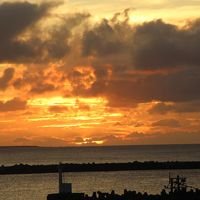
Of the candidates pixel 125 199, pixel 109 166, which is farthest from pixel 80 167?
pixel 125 199

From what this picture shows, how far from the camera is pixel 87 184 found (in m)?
92.8

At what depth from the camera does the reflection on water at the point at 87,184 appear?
78812 mm

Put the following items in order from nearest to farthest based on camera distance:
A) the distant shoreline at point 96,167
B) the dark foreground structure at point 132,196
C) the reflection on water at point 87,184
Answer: the dark foreground structure at point 132,196, the reflection on water at point 87,184, the distant shoreline at point 96,167

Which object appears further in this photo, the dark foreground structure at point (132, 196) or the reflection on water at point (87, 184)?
the reflection on water at point (87, 184)

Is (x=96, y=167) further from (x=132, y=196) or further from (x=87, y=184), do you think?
(x=132, y=196)

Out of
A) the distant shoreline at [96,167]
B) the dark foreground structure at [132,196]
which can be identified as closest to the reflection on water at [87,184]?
the distant shoreline at [96,167]

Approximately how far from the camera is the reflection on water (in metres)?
78.8

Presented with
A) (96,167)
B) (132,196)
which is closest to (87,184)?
(96,167)

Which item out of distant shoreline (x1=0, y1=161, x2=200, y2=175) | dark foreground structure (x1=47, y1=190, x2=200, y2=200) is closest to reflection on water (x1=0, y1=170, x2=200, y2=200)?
distant shoreline (x1=0, y1=161, x2=200, y2=175)

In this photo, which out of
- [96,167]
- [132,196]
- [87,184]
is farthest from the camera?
[96,167]

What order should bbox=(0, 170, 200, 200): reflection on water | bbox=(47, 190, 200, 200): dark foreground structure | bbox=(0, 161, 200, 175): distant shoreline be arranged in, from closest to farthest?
1. bbox=(47, 190, 200, 200): dark foreground structure
2. bbox=(0, 170, 200, 200): reflection on water
3. bbox=(0, 161, 200, 175): distant shoreline

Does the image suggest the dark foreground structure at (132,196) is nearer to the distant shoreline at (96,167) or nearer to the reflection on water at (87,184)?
the reflection on water at (87,184)

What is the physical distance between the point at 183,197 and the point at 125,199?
11.5 ft

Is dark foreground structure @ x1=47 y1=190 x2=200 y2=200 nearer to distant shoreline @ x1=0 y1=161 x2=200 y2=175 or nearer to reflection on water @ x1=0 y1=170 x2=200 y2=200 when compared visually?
reflection on water @ x1=0 y1=170 x2=200 y2=200
